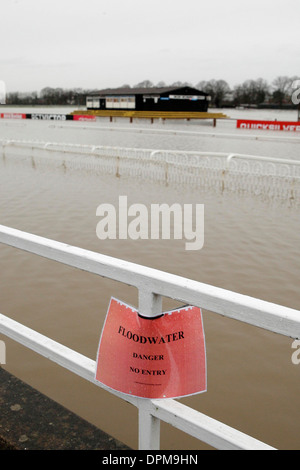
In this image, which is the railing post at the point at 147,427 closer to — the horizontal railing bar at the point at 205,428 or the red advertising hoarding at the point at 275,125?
the horizontal railing bar at the point at 205,428

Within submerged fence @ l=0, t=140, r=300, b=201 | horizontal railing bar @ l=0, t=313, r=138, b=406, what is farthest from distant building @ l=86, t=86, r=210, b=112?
horizontal railing bar @ l=0, t=313, r=138, b=406

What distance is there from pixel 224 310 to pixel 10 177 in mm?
13323

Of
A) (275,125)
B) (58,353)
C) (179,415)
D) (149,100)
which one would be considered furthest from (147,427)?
(149,100)

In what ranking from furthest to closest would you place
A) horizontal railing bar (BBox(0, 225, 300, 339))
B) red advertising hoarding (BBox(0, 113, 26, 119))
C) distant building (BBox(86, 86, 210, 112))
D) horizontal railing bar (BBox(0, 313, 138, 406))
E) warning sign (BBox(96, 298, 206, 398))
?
distant building (BBox(86, 86, 210, 112)) → red advertising hoarding (BBox(0, 113, 26, 119)) → horizontal railing bar (BBox(0, 313, 138, 406)) → warning sign (BBox(96, 298, 206, 398)) → horizontal railing bar (BBox(0, 225, 300, 339))

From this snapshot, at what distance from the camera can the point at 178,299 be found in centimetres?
144

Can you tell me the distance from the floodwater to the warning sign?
161 cm

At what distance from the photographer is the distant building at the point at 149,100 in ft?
201

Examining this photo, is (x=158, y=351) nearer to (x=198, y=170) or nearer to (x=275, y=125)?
(x=198, y=170)

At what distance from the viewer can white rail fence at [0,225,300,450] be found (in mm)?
1271

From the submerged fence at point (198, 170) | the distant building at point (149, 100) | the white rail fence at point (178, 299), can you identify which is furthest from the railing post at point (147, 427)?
the distant building at point (149, 100)

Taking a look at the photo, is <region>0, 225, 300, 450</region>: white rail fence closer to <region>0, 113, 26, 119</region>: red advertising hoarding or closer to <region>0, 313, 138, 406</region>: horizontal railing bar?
<region>0, 313, 138, 406</region>: horizontal railing bar

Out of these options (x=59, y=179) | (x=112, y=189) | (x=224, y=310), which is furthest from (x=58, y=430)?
(x=59, y=179)

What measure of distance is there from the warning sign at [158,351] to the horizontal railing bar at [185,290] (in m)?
0.12

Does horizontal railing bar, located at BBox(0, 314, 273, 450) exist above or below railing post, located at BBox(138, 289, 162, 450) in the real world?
above
